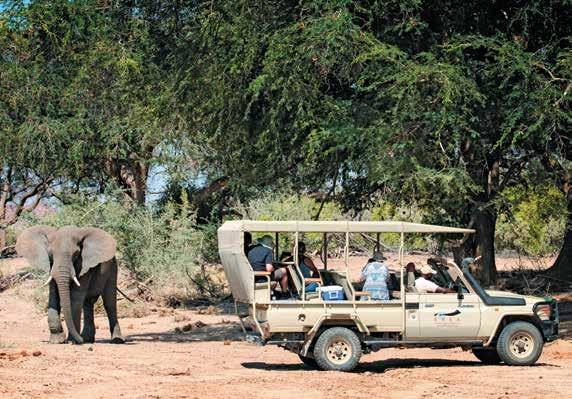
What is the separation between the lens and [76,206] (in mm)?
28906

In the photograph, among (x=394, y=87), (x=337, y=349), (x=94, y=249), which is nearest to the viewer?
(x=337, y=349)

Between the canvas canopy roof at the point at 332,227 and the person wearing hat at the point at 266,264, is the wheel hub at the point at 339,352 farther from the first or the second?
the canvas canopy roof at the point at 332,227

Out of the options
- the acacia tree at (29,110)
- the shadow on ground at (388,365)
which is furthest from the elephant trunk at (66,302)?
the acacia tree at (29,110)

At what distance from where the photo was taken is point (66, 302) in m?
20.5

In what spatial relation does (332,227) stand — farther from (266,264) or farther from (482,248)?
(482,248)

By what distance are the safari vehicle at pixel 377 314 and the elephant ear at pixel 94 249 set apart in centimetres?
502

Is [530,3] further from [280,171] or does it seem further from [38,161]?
[38,161]

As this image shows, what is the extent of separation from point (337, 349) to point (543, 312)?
10.0 feet

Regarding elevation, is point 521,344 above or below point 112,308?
below

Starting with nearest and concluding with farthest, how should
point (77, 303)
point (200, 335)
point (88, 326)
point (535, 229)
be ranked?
point (77, 303) → point (88, 326) → point (200, 335) → point (535, 229)

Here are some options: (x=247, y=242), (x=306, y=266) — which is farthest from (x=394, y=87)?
→ (x=247, y=242)

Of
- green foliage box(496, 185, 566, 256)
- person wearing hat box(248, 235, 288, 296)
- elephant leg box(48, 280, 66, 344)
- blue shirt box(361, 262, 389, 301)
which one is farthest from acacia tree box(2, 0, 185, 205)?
green foliage box(496, 185, 566, 256)

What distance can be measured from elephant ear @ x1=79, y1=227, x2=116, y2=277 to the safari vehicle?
5021 millimetres

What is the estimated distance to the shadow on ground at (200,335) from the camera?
22.8 metres
